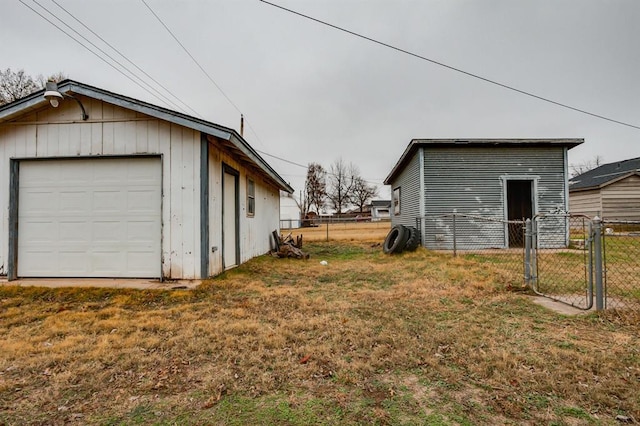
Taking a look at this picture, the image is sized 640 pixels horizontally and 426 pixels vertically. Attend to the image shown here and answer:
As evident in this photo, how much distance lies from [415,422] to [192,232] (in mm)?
4829

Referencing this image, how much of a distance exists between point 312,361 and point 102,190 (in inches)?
213

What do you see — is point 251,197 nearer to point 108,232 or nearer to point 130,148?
point 130,148

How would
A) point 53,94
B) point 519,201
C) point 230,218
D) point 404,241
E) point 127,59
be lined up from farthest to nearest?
point 519,201, point 127,59, point 404,241, point 230,218, point 53,94

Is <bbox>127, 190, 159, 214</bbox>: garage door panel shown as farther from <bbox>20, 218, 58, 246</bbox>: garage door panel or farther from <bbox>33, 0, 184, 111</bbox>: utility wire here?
<bbox>33, 0, 184, 111</bbox>: utility wire

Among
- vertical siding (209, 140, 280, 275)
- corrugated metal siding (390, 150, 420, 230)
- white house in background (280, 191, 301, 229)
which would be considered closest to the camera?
vertical siding (209, 140, 280, 275)

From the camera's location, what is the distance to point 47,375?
2326 mm

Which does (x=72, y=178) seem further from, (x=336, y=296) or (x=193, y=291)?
(x=336, y=296)

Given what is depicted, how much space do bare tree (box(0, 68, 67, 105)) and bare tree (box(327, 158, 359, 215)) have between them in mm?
35670

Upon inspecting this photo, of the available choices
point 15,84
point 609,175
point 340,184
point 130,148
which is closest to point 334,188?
point 340,184

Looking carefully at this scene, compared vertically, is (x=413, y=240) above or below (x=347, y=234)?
above

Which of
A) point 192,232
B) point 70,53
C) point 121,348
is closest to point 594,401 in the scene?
point 121,348

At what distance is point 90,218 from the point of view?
5.73m

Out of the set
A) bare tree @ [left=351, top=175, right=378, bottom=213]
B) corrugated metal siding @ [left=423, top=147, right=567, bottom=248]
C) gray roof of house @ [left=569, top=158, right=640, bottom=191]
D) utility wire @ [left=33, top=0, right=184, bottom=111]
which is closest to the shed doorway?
corrugated metal siding @ [left=423, top=147, right=567, bottom=248]

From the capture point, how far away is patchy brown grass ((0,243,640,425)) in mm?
1852
